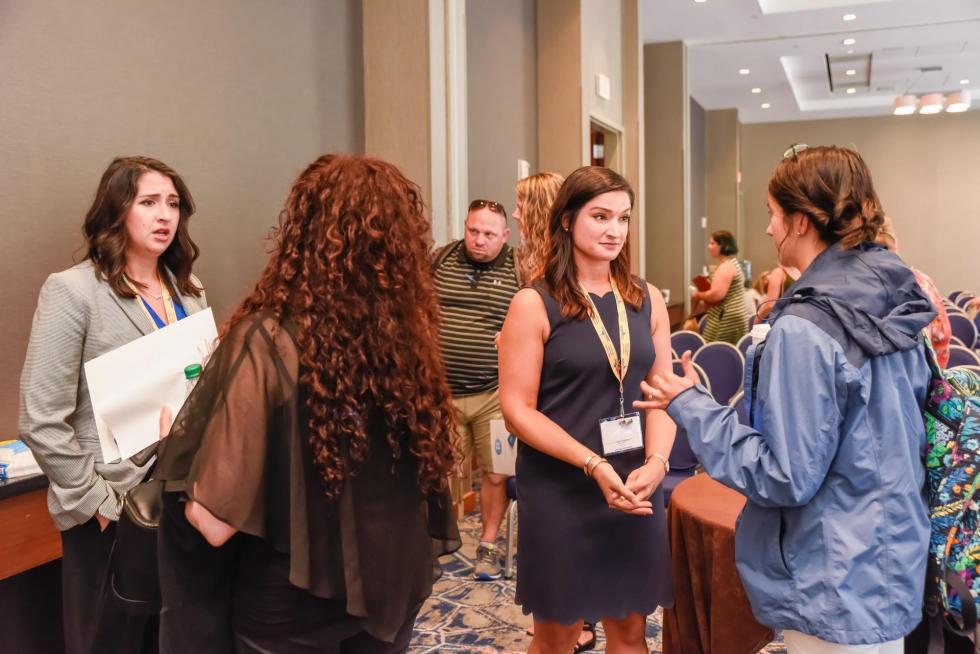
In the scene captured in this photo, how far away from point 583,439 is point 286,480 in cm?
92

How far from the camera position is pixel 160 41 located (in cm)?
279

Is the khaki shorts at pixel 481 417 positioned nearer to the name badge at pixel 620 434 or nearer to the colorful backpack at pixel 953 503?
the name badge at pixel 620 434

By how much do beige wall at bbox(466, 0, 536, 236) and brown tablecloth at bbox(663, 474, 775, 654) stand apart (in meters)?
3.02

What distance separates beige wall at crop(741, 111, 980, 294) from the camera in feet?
48.9

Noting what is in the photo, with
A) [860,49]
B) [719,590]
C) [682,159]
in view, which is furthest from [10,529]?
[860,49]

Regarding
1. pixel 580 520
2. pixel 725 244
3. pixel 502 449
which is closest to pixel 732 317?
pixel 725 244

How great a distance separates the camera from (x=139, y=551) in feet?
4.33

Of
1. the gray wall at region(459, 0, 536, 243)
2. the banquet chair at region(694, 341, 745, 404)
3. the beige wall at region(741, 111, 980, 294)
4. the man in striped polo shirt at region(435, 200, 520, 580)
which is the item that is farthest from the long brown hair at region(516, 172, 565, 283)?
the beige wall at region(741, 111, 980, 294)

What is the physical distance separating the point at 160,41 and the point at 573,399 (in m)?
1.99

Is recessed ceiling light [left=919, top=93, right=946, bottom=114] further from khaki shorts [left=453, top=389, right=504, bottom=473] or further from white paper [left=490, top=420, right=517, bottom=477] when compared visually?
white paper [left=490, top=420, right=517, bottom=477]

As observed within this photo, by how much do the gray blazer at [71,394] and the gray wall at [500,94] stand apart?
3.03 metres

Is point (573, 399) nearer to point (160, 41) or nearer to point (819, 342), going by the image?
point (819, 342)

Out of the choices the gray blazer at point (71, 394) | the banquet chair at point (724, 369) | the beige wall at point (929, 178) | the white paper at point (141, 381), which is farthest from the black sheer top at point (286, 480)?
the beige wall at point (929, 178)

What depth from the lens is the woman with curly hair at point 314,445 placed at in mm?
1183
